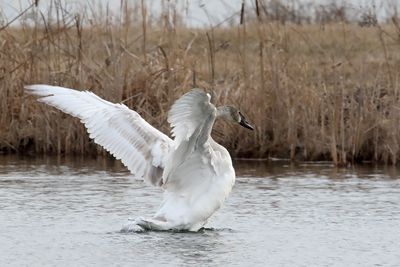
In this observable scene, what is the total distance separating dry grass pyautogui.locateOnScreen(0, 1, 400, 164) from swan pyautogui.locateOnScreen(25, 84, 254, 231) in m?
3.51

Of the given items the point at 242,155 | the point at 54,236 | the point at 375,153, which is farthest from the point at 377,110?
the point at 54,236

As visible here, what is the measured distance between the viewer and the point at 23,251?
847 cm

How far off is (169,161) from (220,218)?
1.02 meters

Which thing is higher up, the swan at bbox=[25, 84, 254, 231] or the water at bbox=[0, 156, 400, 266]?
the swan at bbox=[25, 84, 254, 231]

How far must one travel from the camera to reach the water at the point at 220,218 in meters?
8.36

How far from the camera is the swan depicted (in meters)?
9.21

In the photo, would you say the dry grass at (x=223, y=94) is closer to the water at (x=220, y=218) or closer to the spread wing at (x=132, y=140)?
the water at (x=220, y=218)

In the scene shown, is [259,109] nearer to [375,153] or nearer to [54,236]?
[375,153]

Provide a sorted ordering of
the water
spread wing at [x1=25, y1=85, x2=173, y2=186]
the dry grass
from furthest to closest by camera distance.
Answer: the dry grass → spread wing at [x1=25, y1=85, x2=173, y2=186] → the water

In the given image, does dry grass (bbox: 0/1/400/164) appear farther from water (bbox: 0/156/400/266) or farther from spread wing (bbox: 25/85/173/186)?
spread wing (bbox: 25/85/173/186)

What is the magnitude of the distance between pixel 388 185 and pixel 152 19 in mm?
5861

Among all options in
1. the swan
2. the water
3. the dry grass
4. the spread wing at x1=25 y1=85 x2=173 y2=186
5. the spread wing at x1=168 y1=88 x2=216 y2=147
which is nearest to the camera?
the water

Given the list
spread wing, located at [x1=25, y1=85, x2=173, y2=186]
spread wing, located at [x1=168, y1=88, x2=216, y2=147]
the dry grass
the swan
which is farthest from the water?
spread wing, located at [x1=168, y1=88, x2=216, y2=147]

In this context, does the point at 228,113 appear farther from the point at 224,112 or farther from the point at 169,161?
the point at 169,161
